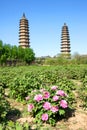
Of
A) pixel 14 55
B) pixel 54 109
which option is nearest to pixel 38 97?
pixel 54 109

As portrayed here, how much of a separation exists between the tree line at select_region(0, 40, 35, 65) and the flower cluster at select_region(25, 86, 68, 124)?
4407cm

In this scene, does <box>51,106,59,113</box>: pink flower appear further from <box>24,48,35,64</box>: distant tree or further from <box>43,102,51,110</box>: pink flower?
<box>24,48,35,64</box>: distant tree

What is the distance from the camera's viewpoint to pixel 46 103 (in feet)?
18.9

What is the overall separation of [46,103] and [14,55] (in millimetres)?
52983

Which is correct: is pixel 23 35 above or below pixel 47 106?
above

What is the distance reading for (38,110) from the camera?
6039 mm

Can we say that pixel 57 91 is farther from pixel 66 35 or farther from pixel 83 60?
pixel 66 35

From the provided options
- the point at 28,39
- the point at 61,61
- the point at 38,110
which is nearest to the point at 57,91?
the point at 38,110

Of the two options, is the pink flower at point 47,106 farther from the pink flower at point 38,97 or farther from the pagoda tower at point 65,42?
the pagoda tower at point 65,42

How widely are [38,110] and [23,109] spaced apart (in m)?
1.02

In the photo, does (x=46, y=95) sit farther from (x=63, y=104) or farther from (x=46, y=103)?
(x=63, y=104)

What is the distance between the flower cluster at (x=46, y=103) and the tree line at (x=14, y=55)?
44.1m

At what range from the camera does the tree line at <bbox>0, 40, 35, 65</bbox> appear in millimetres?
51094

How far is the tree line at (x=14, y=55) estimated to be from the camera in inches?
2012
